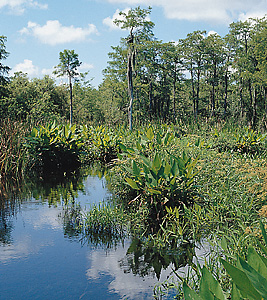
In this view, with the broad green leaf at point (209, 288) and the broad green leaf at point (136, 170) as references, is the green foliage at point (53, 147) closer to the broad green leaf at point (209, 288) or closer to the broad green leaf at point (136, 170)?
the broad green leaf at point (136, 170)

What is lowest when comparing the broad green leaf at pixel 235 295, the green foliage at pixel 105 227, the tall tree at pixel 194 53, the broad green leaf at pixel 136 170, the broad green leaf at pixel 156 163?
the green foliage at pixel 105 227

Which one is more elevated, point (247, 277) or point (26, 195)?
point (247, 277)

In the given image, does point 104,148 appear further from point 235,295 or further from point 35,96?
point 35,96

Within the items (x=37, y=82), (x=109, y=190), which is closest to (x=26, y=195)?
(x=109, y=190)

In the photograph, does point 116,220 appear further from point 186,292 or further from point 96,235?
point 186,292

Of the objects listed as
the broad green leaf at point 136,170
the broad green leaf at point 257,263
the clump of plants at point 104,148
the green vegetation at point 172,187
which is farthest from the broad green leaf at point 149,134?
the broad green leaf at point 257,263

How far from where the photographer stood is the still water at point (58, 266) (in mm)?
2617

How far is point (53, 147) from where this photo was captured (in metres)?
7.60

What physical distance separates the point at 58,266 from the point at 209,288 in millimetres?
2008

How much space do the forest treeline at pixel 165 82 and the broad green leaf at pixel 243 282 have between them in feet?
71.9

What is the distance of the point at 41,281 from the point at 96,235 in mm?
1056

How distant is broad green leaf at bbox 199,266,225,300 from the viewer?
4.48ft

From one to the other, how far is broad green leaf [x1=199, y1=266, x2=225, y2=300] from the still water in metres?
1.29

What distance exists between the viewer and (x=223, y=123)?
983 centimetres
